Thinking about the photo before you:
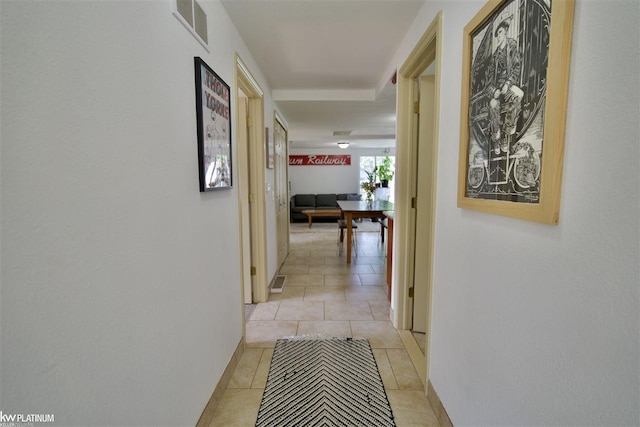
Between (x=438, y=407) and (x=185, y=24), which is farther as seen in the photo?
(x=438, y=407)

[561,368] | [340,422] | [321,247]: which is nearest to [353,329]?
[340,422]

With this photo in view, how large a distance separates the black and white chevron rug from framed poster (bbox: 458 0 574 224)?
1.25 meters

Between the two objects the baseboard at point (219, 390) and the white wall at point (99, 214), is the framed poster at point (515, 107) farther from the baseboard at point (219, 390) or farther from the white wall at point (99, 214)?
the baseboard at point (219, 390)

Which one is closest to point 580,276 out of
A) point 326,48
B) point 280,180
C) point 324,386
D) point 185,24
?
point 324,386

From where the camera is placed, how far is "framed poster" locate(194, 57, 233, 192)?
1.35 meters

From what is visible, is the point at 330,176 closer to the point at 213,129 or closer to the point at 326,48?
the point at 326,48

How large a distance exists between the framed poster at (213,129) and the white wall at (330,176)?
7.82 m

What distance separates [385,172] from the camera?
902cm

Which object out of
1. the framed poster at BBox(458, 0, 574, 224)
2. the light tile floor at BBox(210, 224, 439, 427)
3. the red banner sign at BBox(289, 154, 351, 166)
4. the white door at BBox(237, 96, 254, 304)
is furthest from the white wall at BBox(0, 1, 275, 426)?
the red banner sign at BBox(289, 154, 351, 166)

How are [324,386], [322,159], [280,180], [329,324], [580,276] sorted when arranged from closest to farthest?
[580,276]
[324,386]
[329,324]
[280,180]
[322,159]

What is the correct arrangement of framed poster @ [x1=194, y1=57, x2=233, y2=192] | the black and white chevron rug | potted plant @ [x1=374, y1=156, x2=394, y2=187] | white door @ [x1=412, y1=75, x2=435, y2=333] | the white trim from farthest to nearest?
1. potted plant @ [x1=374, y1=156, x2=394, y2=187]
2. white door @ [x1=412, y1=75, x2=435, y2=333]
3. the black and white chevron rug
4. framed poster @ [x1=194, y1=57, x2=233, y2=192]
5. the white trim

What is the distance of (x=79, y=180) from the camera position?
0.69 meters

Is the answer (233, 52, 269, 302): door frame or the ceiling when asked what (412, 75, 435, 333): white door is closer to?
the ceiling

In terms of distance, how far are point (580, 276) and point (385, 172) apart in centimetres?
862
